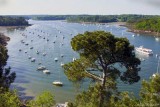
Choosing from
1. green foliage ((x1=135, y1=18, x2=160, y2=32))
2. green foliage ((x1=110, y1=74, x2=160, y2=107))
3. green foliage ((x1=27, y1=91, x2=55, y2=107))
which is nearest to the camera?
green foliage ((x1=110, y1=74, x2=160, y2=107))

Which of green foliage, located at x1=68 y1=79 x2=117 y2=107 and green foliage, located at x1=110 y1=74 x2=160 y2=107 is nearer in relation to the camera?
green foliage, located at x1=110 y1=74 x2=160 y2=107

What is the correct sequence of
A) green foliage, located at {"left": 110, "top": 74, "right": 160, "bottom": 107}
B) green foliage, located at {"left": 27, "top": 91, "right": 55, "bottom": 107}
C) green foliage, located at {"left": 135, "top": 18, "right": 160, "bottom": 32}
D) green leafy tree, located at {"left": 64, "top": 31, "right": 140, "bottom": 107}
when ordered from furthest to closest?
green foliage, located at {"left": 135, "top": 18, "right": 160, "bottom": 32}, green foliage, located at {"left": 27, "top": 91, "right": 55, "bottom": 107}, green leafy tree, located at {"left": 64, "top": 31, "right": 140, "bottom": 107}, green foliage, located at {"left": 110, "top": 74, "right": 160, "bottom": 107}

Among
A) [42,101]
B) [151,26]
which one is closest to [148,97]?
[42,101]

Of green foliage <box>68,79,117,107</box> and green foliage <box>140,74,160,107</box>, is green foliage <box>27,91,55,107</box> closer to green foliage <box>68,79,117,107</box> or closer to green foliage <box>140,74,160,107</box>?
green foliage <box>68,79,117,107</box>

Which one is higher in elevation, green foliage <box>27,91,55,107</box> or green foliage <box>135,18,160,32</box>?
green foliage <box>27,91,55,107</box>

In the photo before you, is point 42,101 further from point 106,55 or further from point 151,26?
point 151,26

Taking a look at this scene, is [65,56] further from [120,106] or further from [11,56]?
[120,106]

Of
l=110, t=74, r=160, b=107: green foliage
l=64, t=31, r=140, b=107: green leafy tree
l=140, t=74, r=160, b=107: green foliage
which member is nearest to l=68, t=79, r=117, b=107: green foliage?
l=64, t=31, r=140, b=107: green leafy tree

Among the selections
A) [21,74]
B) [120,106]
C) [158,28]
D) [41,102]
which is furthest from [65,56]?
[158,28]
